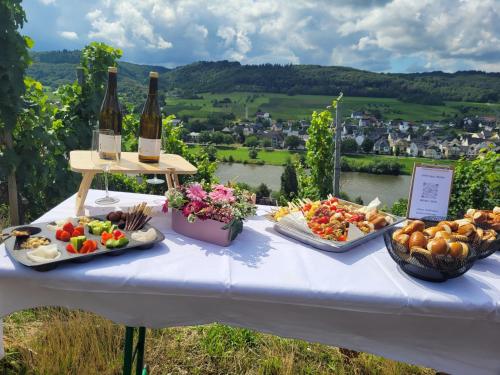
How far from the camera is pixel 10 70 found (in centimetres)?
378

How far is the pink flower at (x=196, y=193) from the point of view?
1711 millimetres

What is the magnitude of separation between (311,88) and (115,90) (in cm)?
2373

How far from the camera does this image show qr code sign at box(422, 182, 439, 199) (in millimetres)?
2014

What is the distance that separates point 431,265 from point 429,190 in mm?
753

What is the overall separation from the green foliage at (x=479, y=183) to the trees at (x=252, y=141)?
1229 cm

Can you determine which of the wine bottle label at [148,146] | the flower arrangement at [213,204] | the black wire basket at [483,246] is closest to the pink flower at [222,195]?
the flower arrangement at [213,204]

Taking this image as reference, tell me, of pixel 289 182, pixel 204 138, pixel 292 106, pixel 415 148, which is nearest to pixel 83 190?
pixel 289 182

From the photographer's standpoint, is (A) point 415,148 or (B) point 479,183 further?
(A) point 415,148

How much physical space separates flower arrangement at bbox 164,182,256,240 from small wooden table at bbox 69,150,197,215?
287 mm

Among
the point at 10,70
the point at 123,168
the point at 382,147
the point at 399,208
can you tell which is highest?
the point at 10,70

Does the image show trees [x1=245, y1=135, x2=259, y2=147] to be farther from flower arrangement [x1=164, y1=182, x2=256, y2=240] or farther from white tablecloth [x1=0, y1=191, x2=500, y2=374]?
white tablecloth [x1=0, y1=191, x2=500, y2=374]

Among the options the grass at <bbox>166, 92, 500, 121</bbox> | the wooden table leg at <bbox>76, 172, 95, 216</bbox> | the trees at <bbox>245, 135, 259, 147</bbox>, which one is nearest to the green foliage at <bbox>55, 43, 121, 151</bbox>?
the wooden table leg at <bbox>76, 172, 95, 216</bbox>

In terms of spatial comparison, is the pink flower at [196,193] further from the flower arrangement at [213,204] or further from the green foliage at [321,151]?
the green foliage at [321,151]

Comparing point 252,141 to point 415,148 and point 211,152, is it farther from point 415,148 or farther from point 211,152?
point 211,152
